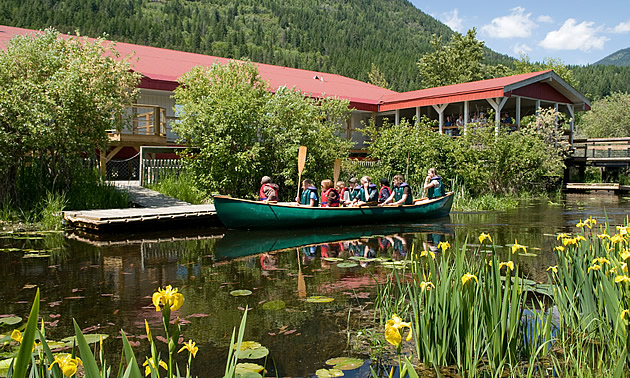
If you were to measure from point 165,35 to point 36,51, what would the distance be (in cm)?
8760

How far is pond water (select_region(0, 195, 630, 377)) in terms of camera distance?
5121 millimetres

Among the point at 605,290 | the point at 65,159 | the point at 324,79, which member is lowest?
the point at 605,290

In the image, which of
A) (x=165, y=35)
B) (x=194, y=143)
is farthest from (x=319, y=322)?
(x=165, y=35)

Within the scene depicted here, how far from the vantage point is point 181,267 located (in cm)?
872

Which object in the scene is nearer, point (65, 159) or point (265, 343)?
point (265, 343)

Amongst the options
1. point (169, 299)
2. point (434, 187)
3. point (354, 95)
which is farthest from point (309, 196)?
point (354, 95)

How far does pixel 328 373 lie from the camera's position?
428cm

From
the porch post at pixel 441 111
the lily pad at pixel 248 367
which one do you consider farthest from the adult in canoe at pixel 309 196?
the porch post at pixel 441 111

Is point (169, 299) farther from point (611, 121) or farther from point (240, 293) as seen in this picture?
point (611, 121)

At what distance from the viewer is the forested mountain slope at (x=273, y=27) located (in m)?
79.7

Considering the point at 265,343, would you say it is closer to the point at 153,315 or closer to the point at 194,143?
the point at 153,315

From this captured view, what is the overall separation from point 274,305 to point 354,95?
23.7m

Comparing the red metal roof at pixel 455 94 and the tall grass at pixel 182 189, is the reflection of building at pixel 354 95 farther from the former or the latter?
the tall grass at pixel 182 189

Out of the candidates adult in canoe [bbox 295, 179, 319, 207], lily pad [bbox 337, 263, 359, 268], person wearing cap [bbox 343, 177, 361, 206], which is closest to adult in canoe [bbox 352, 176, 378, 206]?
person wearing cap [bbox 343, 177, 361, 206]
